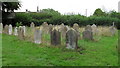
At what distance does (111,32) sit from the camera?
63.4 ft

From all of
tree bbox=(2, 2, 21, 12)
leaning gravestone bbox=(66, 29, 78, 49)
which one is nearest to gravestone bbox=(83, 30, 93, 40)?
leaning gravestone bbox=(66, 29, 78, 49)

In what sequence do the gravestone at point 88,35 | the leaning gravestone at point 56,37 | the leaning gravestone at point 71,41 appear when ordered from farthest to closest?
the gravestone at point 88,35
the leaning gravestone at point 56,37
the leaning gravestone at point 71,41

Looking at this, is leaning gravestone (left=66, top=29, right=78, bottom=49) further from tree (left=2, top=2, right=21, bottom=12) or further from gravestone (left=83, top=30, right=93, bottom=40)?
tree (left=2, top=2, right=21, bottom=12)

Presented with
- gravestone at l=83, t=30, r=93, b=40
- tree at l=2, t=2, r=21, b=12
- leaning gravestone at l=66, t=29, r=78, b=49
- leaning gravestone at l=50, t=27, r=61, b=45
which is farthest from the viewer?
tree at l=2, t=2, r=21, b=12

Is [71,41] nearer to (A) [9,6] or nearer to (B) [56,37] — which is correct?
(B) [56,37]

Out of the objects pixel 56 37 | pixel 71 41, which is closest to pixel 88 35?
pixel 56 37

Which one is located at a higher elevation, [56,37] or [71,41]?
[56,37]

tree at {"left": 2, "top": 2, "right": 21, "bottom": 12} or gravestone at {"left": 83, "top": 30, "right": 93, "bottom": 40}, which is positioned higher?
tree at {"left": 2, "top": 2, "right": 21, "bottom": 12}

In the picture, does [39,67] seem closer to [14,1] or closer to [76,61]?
[76,61]

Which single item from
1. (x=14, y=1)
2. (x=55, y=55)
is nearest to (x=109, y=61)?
(x=55, y=55)

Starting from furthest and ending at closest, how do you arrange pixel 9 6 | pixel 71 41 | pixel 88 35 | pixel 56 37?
pixel 9 6 → pixel 88 35 → pixel 56 37 → pixel 71 41

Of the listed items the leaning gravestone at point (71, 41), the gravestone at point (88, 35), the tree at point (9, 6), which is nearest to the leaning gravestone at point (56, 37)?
the leaning gravestone at point (71, 41)

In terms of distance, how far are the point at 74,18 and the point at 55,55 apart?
24231 mm

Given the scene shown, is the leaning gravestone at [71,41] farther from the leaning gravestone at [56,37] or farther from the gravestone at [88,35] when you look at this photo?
the gravestone at [88,35]
